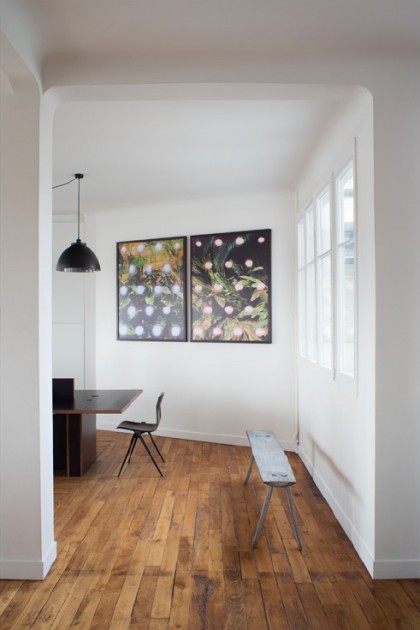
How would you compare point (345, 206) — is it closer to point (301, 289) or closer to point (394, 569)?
point (301, 289)

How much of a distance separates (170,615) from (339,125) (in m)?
3.30

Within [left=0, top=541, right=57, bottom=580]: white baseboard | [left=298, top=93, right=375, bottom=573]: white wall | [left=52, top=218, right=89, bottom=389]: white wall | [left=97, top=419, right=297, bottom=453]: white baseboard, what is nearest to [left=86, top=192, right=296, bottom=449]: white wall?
[left=97, top=419, right=297, bottom=453]: white baseboard

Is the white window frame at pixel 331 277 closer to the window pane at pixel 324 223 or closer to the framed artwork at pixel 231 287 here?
the window pane at pixel 324 223

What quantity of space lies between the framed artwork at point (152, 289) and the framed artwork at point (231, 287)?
191 millimetres

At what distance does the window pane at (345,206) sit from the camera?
3.10m

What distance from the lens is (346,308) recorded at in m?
3.22

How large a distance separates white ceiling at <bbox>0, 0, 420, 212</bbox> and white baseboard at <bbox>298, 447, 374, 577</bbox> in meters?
2.77

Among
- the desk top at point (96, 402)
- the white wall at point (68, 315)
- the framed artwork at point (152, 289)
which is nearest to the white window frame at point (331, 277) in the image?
the framed artwork at point (152, 289)

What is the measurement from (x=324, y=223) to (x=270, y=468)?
2122 mm

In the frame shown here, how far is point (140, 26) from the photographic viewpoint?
7.36 ft

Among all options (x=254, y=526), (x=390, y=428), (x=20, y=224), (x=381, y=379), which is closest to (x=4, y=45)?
(x=20, y=224)

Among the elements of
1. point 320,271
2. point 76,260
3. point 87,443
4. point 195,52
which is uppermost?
point 195,52

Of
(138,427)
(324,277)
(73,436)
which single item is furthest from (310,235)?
(73,436)

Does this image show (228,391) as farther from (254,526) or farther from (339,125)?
(339,125)
